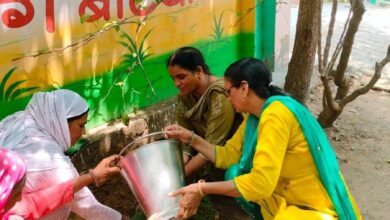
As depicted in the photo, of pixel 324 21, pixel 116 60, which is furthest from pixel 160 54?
pixel 324 21

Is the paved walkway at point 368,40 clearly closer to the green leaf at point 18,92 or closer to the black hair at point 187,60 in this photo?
the black hair at point 187,60

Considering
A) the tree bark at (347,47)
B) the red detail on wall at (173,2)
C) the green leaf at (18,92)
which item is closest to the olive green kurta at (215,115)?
the green leaf at (18,92)

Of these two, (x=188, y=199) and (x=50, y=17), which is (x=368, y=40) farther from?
(x=188, y=199)

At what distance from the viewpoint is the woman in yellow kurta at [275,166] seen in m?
2.28

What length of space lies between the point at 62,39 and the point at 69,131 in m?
1.09

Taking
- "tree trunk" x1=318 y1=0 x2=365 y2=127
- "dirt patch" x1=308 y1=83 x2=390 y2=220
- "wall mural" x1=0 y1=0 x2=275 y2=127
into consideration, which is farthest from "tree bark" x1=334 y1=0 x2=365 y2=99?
"wall mural" x1=0 y1=0 x2=275 y2=127

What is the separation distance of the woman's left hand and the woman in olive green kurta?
1.75 ft

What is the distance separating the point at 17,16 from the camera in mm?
3090

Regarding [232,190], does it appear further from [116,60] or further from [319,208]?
[116,60]

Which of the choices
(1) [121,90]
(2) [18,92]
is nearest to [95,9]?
(1) [121,90]

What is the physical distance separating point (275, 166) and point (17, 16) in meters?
1.88

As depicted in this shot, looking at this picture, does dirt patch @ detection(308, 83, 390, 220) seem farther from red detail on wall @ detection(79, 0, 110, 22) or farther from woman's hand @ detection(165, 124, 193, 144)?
red detail on wall @ detection(79, 0, 110, 22)

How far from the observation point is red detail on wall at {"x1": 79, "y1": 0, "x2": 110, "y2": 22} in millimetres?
3551

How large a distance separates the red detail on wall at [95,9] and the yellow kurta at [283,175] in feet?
5.93
